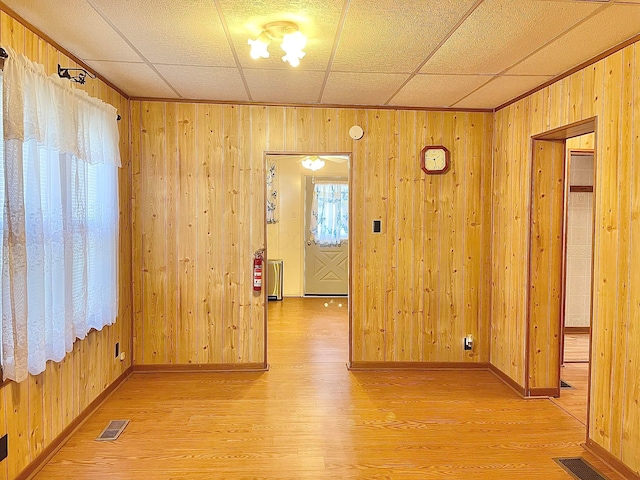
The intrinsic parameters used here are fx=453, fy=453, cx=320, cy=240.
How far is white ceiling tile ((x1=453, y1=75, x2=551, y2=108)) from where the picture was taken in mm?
3314

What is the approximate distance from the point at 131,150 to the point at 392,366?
10.1 feet

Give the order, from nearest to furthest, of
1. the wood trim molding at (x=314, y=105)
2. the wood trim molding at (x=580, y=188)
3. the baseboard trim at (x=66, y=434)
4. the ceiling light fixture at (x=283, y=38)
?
the ceiling light fixture at (x=283, y=38), the baseboard trim at (x=66, y=434), the wood trim molding at (x=314, y=105), the wood trim molding at (x=580, y=188)

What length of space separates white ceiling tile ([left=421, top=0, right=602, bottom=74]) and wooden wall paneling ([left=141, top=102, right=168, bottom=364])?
2357 millimetres

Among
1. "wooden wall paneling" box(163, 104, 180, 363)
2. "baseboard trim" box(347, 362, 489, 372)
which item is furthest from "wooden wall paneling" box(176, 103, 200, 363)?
"baseboard trim" box(347, 362, 489, 372)

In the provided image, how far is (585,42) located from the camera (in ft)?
8.47

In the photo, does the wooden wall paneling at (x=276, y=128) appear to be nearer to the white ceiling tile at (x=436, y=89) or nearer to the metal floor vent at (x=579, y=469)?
the white ceiling tile at (x=436, y=89)

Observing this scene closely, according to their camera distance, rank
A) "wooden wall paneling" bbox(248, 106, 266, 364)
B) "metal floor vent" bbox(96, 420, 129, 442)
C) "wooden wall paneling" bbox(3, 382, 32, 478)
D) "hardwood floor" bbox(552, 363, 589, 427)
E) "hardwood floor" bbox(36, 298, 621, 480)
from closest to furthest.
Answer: "wooden wall paneling" bbox(3, 382, 32, 478) → "hardwood floor" bbox(36, 298, 621, 480) → "metal floor vent" bbox(96, 420, 129, 442) → "hardwood floor" bbox(552, 363, 589, 427) → "wooden wall paneling" bbox(248, 106, 266, 364)

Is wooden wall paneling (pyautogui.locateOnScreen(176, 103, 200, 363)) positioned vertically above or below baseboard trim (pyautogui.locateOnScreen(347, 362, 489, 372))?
above

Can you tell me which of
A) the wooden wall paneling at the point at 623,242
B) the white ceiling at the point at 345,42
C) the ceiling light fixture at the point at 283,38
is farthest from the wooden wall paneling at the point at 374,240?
the wooden wall paneling at the point at 623,242

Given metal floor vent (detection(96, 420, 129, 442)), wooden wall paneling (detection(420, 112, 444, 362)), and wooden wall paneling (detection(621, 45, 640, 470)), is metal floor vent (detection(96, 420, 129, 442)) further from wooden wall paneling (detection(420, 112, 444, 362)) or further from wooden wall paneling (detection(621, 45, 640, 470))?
wooden wall paneling (detection(621, 45, 640, 470))

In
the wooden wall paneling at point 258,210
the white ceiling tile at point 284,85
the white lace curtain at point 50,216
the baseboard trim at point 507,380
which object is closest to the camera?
the white lace curtain at point 50,216

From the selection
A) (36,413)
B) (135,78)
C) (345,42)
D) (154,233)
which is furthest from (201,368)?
(345,42)

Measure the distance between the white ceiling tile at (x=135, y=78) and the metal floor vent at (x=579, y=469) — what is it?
12.0 feet

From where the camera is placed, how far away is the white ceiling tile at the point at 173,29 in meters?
2.20
